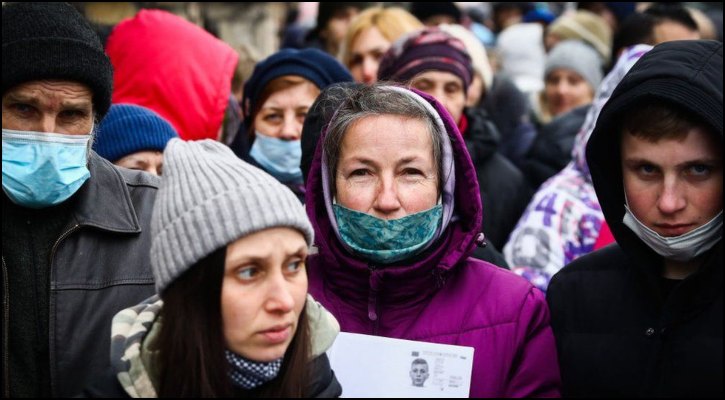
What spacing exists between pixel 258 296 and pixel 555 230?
2.58 metres

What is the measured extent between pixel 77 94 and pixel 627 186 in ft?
6.64

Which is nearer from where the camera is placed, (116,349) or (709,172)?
(116,349)

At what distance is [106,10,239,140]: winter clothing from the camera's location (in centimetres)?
580

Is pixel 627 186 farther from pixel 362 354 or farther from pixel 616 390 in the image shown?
pixel 362 354

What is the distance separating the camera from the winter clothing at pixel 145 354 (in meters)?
2.92

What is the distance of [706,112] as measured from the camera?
3.27 metres

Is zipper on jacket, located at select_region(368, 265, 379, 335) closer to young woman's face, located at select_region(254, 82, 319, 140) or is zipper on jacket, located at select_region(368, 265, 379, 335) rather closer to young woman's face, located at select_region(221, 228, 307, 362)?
young woman's face, located at select_region(221, 228, 307, 362)

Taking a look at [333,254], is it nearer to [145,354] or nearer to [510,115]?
[145,354]

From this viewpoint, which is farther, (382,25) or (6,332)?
Answer: (382,25)

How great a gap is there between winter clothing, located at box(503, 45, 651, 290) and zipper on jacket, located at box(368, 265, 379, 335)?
152 cm

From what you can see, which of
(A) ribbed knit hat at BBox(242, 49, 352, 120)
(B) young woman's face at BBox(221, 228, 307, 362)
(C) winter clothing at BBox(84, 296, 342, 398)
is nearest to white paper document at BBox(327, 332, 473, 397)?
(C) winter clothing at BBox(84, 296, 342, 398)

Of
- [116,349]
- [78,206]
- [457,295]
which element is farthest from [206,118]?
[116,349]

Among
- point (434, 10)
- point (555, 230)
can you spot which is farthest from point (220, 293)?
point (434, 10)

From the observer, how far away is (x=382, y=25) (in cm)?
748
